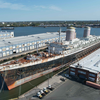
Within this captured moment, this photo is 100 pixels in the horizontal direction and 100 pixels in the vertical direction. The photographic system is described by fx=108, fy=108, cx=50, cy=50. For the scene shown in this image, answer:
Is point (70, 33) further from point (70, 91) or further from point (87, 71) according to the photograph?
point (70, 91)

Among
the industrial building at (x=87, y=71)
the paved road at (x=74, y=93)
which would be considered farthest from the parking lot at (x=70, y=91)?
the industrial building at (x=87, y=71)

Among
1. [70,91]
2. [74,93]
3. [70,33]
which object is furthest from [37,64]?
[70,33]

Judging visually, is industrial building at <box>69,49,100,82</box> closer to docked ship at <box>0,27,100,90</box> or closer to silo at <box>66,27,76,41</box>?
docked ship at <box>0,27,100,90</box>

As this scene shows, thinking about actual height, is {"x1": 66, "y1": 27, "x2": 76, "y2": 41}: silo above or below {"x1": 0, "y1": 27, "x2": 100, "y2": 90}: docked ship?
above

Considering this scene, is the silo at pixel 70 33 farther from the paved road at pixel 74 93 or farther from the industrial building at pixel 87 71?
the paved road at pixel 74 93

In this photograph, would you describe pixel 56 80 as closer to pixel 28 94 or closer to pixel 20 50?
pixel 28 94

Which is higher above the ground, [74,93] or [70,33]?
[70,33]

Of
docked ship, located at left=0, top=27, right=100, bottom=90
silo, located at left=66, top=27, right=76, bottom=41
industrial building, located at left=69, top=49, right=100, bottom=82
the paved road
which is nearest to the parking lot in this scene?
the paved road
